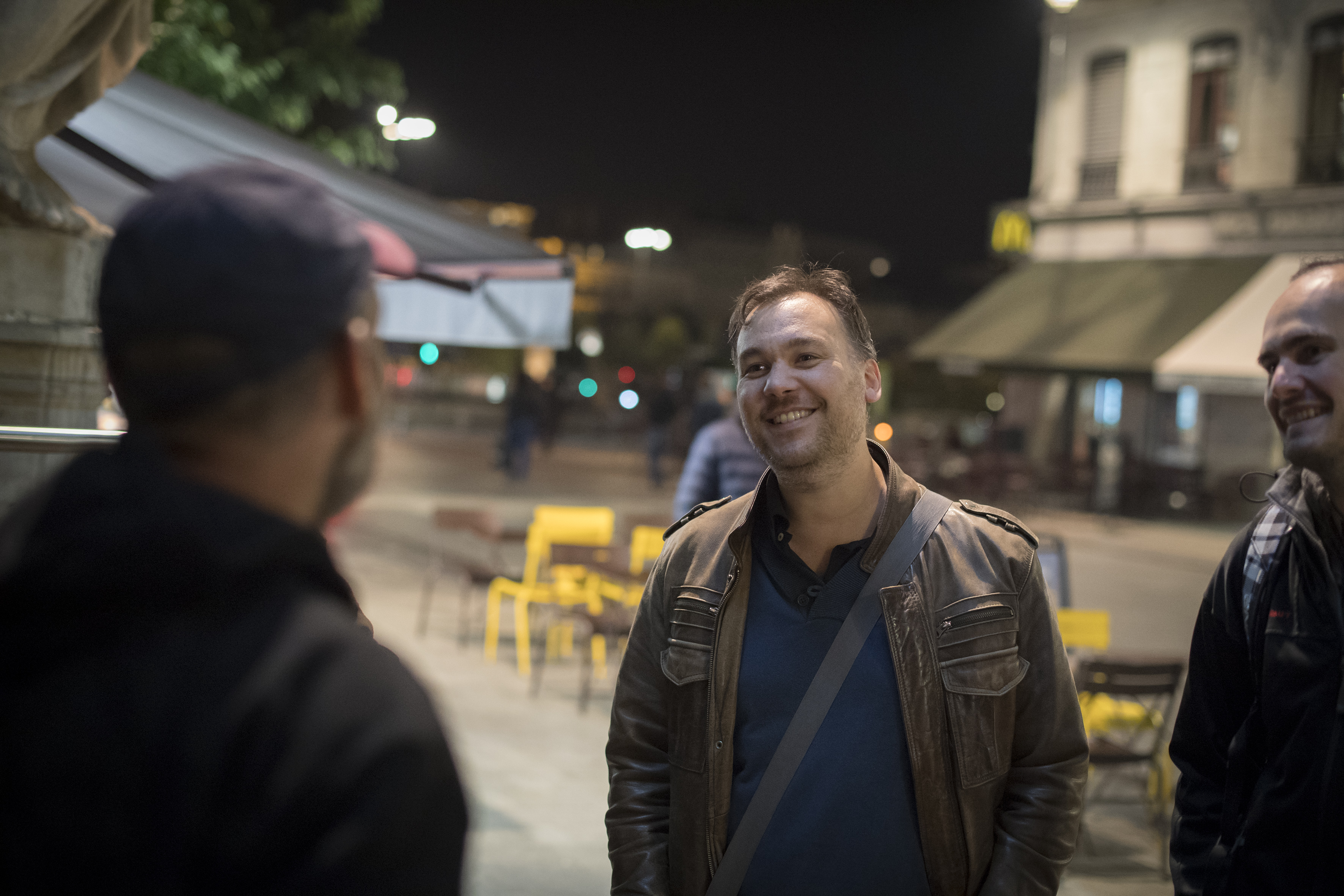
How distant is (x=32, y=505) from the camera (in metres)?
0.93

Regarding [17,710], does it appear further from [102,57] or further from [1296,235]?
[1296,235]

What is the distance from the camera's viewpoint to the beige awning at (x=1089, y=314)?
18609mm

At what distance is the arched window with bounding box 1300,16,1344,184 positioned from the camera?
734 inches

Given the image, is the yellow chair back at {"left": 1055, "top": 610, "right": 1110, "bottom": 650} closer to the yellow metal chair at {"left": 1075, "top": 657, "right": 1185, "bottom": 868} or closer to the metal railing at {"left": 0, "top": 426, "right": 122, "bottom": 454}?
the yellow metal chair at {"left": 1075, "top": 657, "right": 1185, "bottom": 868}

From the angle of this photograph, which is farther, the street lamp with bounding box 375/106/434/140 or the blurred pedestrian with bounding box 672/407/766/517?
the street lamp with bounding box 375/106/434/140

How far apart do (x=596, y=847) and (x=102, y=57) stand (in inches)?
148

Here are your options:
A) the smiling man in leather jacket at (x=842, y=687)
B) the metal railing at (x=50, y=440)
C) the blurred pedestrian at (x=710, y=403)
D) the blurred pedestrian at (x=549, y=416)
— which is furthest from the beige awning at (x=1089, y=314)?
the metal railing at (x=50, y=440)

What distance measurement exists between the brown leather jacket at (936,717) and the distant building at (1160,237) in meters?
15.8

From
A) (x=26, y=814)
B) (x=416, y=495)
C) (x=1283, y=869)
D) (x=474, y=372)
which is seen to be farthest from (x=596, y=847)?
(x=474, y=372)

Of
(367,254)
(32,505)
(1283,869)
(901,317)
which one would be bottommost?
(1283,869)

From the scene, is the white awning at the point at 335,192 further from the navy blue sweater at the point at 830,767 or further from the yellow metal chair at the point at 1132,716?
the yellow metal chair at the point at 1132,716

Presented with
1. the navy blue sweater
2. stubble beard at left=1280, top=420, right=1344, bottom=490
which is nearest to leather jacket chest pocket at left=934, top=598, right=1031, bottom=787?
the navy blue sweater

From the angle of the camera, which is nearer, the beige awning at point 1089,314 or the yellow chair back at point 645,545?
the yellow chair back at point 645,545

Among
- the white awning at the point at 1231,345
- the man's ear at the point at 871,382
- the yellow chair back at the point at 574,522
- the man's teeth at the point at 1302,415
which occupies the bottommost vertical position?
the yellow chair back at the point at 574,522
